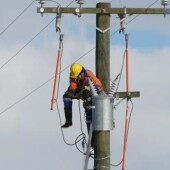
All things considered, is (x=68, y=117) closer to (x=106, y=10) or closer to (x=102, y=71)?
(x=102, y=71)

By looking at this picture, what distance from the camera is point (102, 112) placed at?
16438mm

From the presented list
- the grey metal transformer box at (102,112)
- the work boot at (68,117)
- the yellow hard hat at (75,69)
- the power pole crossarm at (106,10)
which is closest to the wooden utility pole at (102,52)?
the power pole crossarm at (106,10)

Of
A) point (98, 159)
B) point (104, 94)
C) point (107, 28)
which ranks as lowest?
point (98, 159)

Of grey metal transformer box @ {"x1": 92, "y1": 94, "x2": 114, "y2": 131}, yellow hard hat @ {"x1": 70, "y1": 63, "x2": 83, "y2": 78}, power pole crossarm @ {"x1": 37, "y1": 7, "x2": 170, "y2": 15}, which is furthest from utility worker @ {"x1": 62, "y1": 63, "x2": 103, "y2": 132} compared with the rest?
power pole crossarm @ {"x1": 37, "y1": 7, "x2": 170, "y2": 15}

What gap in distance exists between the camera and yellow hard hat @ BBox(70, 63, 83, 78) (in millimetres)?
16766

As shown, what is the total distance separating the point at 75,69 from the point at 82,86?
0.35m

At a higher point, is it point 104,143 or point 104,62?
point 104,62

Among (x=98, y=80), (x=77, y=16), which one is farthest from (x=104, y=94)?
(x=77, y=16)

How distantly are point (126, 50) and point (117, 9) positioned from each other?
83 centimetres

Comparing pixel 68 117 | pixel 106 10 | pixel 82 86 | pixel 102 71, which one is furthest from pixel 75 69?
pixel 106 10

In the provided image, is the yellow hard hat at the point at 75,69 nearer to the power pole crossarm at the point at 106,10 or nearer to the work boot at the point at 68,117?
the work boot at the point at 68,117

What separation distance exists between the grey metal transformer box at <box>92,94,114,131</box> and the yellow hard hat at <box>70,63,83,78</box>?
2.11ft

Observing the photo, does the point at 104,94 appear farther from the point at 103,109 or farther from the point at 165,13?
the point at 165,13

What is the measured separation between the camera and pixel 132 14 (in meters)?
17.2
